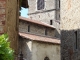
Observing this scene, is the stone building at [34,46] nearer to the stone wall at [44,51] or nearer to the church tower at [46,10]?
the stone wall at [44,51]

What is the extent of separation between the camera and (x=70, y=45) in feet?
71.8

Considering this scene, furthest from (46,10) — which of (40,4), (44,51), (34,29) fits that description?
(44,51)

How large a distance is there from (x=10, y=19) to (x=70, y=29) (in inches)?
592

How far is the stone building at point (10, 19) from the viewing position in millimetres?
6887

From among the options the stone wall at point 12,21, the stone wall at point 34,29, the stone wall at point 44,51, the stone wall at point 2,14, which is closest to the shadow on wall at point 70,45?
the stone wall at point 44,51

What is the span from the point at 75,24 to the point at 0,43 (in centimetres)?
1755

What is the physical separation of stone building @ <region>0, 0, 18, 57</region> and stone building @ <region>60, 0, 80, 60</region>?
45.6ft

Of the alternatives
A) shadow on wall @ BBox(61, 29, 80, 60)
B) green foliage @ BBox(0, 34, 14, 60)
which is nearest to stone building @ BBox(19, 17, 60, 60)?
shadow on wall @ BBox(61, 29, 80, 60)

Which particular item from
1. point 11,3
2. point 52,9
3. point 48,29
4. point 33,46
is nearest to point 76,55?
point 33,46

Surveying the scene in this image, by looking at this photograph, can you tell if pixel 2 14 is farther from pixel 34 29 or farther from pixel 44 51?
pixel 34 29

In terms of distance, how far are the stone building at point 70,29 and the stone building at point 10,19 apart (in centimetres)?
1391

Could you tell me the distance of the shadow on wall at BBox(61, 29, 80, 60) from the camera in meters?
21.2

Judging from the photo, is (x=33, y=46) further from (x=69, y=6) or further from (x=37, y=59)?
(x=69, y=6)

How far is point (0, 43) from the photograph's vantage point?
410cm
